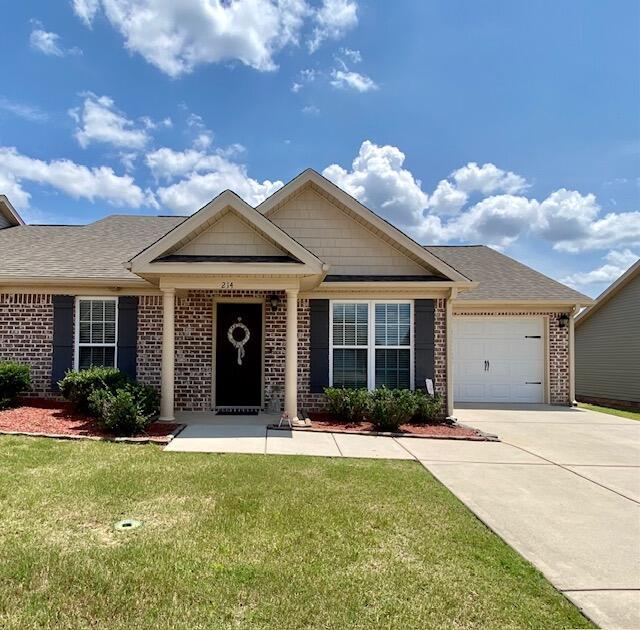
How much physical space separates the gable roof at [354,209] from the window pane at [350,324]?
1605 millimetres

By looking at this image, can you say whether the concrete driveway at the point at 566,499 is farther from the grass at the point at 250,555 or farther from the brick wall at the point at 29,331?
the brick wall at the point at 29,331

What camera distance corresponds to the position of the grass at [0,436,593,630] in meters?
2.74

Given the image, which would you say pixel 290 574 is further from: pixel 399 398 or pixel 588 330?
pixel 588 330

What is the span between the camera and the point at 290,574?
319 centimetres

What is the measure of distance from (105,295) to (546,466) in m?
8.85

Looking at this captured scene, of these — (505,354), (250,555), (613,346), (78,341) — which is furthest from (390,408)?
(613,346)

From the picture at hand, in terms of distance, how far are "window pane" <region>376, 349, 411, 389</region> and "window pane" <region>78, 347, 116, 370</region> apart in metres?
5.74

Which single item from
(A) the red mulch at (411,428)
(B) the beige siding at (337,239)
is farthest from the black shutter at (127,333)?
(A) the red mulch at (411,428)

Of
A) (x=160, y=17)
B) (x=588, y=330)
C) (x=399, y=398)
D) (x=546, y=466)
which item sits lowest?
(x=546, y=466)

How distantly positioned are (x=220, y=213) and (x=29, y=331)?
5.06m

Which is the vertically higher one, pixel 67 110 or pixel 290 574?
pixel 67 110

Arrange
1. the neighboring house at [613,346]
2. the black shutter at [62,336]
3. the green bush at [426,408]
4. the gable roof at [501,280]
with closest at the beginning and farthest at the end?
the green bush at [426,408], the black shutter at [62,336], the gable roof at [501,280], the neighboring house at [613,346]

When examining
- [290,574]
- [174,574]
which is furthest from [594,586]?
[174,574]

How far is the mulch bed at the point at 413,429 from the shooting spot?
8.21 metres
